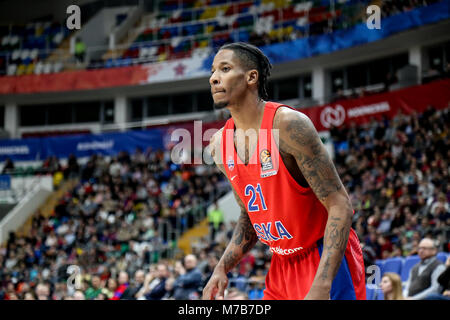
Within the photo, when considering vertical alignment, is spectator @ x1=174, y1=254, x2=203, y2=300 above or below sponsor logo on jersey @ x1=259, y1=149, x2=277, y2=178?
below

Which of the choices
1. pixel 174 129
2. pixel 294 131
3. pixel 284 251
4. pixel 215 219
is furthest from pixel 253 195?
pixel 174 129

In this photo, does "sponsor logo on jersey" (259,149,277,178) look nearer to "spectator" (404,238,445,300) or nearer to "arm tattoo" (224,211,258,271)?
"arm tattoo" (224,211,258,271)

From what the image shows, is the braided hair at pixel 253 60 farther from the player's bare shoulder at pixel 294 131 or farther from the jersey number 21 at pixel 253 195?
the jersey number 21 at pixel 253 195

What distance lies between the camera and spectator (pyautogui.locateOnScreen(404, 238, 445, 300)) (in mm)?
7988

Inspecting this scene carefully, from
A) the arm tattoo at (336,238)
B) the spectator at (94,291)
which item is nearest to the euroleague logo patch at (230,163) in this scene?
the arm tattoo at (336,238)

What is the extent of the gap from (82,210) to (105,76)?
7.52m

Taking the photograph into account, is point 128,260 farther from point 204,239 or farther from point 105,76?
point 105,76

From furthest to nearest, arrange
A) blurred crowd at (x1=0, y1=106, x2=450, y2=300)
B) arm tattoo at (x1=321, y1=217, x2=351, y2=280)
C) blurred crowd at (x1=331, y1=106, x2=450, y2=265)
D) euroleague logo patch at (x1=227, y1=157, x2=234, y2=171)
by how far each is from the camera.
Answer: blurred crowd at (x1=331, y1=106, x2=450, y2=265), blurred crowd at (x1=0, y1=106, x2=450, y2=300), euroleague logo patch at (x1=227, y1=157, x2=234, y2=171), arm tattoo at (x1=321, y1=217, x2=351, y2=280)

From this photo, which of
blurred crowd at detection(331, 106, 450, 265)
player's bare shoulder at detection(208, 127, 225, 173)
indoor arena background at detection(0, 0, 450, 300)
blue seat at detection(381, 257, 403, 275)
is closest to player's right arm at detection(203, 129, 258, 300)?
player's bare shoulder at detection(208, 127, 225, 173)

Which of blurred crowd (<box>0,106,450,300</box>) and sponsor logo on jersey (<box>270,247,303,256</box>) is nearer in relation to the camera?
sponsor logo on jersey (<box>270,247,303,256</box>)

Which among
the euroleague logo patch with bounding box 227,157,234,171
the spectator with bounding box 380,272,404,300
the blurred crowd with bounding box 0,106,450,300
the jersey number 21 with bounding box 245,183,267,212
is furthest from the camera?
the blurred crowd with bounding box 0,106,450,300

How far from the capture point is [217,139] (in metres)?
→ 3.63

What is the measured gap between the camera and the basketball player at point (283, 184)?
3.04 m
